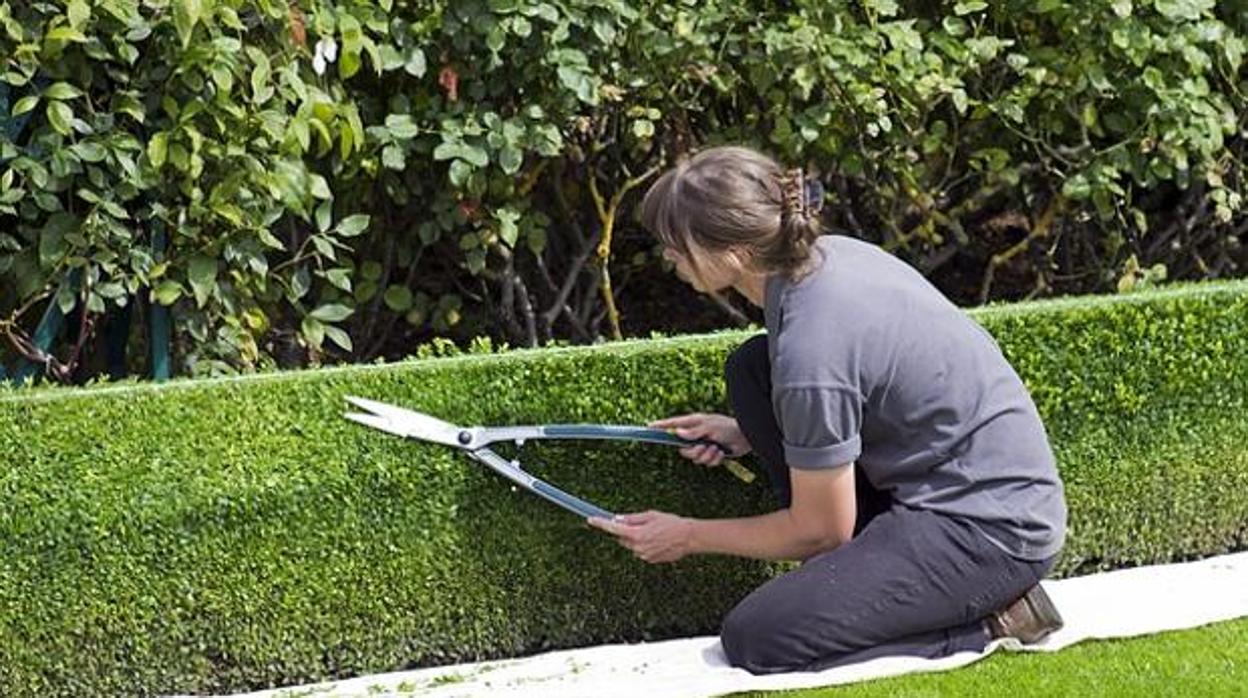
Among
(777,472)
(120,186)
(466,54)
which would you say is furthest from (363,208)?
(777,472)

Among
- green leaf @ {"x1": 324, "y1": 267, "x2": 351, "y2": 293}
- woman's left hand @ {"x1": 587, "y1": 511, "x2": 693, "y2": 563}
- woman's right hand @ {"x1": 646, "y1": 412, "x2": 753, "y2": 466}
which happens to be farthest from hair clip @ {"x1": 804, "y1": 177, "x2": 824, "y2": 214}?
green leaf @ {"x1": 324, "y1": 267, "x2": 351, "y2": 293}

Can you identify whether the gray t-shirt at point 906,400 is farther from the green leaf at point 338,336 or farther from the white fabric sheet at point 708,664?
the green leaf at point 338,336

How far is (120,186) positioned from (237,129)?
290mm

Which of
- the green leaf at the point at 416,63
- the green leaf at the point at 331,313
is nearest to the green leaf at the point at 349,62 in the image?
the green leaf at the point at 416,63

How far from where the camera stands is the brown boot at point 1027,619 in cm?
378

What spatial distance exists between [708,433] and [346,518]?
763mm

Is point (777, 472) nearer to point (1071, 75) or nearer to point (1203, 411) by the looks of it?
point (1203, 411)

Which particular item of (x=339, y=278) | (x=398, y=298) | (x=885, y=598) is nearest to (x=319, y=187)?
(x=339, y=278)

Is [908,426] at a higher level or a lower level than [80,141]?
lower

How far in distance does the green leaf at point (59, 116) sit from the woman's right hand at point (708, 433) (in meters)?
1.44

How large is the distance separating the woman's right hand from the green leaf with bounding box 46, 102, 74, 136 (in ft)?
4.73

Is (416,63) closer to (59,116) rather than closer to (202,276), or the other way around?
(202,276)

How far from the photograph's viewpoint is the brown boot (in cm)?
378

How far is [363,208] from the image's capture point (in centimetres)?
514
